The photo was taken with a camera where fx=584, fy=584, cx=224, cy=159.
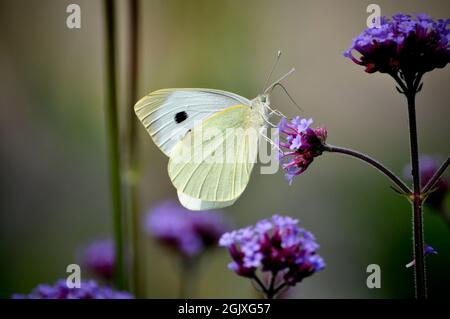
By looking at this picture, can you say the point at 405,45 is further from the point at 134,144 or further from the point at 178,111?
the point at 134,144

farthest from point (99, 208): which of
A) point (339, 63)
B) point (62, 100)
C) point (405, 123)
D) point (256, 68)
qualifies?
point (405, 123)

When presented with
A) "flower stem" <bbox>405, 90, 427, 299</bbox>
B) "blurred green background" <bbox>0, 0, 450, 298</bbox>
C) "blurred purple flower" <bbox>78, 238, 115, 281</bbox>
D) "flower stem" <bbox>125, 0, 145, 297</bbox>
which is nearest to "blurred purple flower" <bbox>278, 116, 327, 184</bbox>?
"flower stem" <bbox>405, 90, 427, 299</bbox>

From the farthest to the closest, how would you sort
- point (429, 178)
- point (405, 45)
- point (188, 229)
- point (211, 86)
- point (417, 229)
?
point (211, 86), point (188, 229), point (429, 178), point (405, 45), point (417, 229)

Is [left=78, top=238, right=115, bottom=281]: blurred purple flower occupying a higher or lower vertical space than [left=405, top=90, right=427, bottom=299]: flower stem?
lower

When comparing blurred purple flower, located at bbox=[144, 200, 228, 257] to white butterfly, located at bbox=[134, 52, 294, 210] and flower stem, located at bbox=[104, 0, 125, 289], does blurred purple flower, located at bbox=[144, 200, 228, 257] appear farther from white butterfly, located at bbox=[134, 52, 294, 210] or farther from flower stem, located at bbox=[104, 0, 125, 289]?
white butterfly, located at bbox=[134, 52, 294, 210]

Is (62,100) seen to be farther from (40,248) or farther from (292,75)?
(292,75)

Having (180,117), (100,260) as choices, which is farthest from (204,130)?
(100,260)
